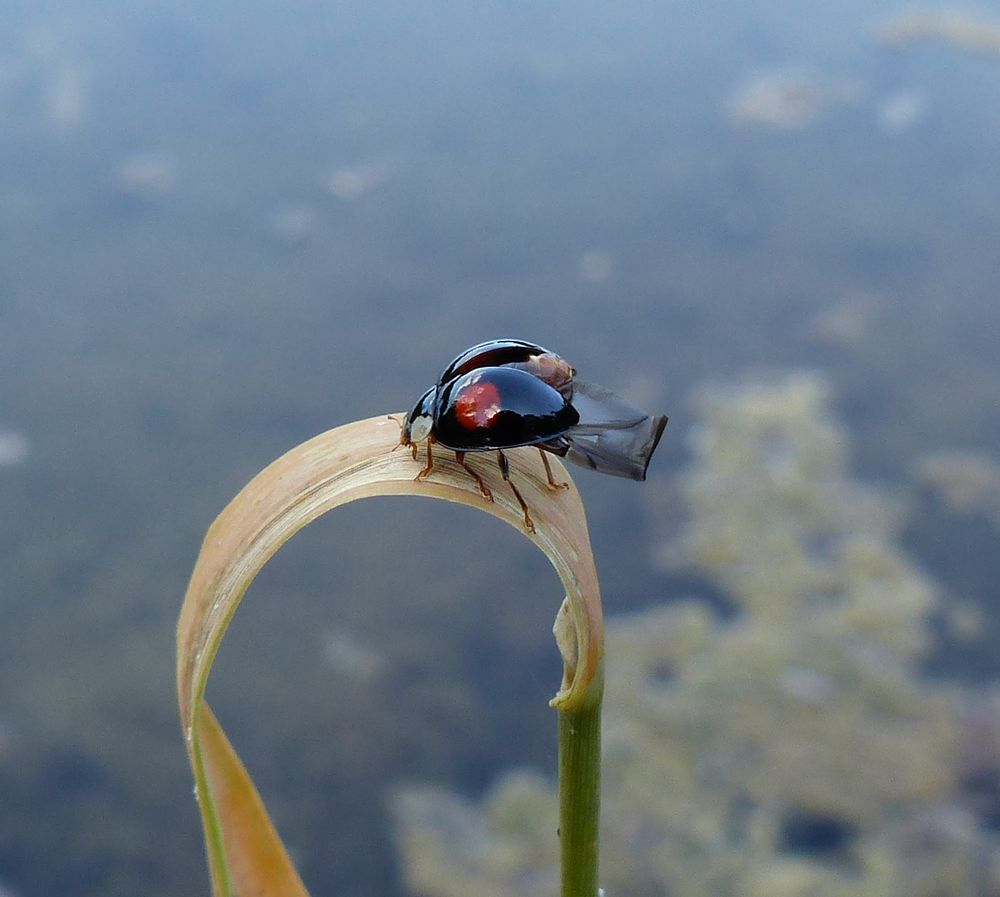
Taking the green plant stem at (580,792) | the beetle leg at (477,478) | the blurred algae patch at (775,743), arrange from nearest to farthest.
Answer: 1. the green plant stem at (580,792)
2. the beetle leg at (477,478)
3. the blurred algae patch at (775,743)

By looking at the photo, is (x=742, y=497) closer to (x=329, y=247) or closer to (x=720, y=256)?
(x=720, y=256)

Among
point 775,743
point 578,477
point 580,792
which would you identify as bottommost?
Result: point 775,743

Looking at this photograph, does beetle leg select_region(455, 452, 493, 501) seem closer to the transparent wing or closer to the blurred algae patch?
the transparent wing

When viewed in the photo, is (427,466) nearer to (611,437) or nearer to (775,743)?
(611,437)

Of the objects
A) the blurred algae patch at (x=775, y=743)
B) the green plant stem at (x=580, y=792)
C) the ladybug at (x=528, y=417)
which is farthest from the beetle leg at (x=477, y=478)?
the blurred algae patch at (x=775, y=743)

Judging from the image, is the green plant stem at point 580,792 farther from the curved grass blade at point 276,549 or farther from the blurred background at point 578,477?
the blurred background at point 578,477

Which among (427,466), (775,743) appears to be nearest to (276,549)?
(427,466)
